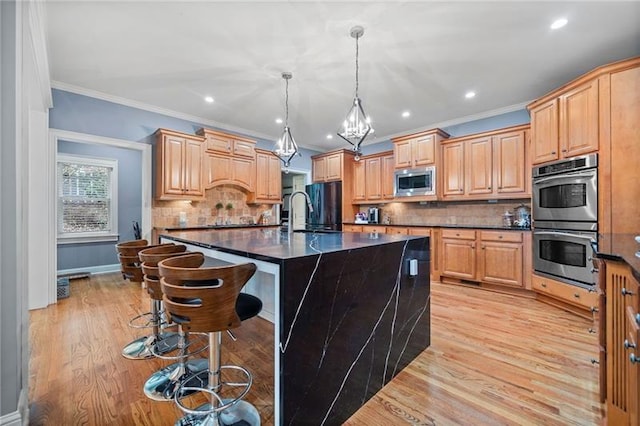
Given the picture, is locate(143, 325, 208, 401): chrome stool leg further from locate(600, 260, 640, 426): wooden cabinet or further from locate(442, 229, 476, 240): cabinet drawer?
locate(442, 229, 476, 240): cabinet drawer

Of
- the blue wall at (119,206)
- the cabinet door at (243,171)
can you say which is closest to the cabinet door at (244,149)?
the cabinet door at (243,171)

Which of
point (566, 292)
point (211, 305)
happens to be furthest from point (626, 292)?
point (566, 292)

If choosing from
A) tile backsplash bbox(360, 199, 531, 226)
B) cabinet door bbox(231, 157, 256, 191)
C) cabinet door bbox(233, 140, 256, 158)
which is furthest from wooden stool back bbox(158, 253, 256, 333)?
tile backsplash bbox(360, 199, 531, 226)

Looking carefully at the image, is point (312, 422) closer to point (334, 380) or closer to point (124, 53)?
point (334, 380)

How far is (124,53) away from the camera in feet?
9.48

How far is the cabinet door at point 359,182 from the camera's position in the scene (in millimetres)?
5902

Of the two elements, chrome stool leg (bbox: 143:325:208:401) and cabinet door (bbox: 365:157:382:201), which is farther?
cabinet door (bbox: 365:157:382:201)

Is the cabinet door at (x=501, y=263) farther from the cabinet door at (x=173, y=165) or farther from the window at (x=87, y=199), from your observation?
A: the window at (x=87, y=199)

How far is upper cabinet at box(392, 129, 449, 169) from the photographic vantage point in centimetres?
464

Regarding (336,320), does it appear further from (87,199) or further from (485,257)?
(87,199)

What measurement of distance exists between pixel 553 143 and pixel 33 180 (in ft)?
19.8

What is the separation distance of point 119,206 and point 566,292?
717 cm

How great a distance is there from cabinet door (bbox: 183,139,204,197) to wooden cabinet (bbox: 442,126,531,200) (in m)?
4.08

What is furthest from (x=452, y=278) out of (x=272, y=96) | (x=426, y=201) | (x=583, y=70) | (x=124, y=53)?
(x=124, y=53)
